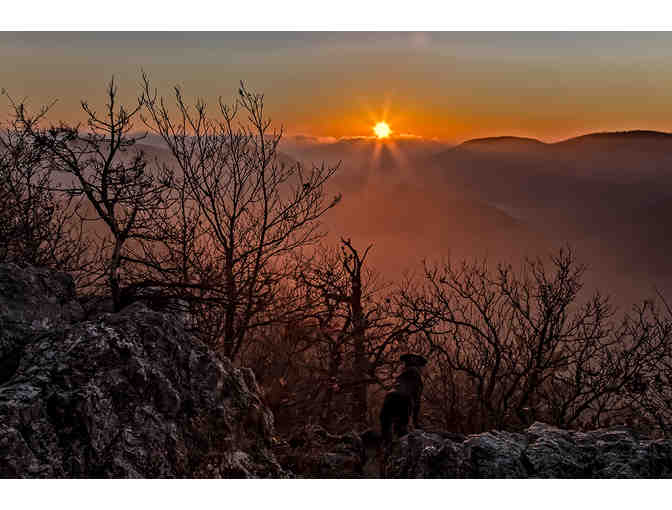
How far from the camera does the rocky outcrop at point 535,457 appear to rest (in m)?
4.39

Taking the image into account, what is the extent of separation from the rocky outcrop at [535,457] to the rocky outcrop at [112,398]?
1162 millimetres

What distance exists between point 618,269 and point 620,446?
77212 mm

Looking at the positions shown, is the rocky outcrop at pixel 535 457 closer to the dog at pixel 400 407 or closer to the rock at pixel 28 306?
the dog at pixel 400 407

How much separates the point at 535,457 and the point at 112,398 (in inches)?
124

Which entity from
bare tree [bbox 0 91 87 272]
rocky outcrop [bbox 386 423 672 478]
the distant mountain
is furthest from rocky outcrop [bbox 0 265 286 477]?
the distant mountain

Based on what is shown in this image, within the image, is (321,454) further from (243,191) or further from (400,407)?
(243,191)

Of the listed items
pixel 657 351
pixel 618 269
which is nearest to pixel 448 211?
pixel 618 269

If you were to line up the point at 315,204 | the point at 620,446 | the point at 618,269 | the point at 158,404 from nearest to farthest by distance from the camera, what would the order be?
1. the point at 158,404
2. the point at 620,446
3. the point at 315,204
4. the point at 618,269

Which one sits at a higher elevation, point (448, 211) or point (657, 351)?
point (448, 211)

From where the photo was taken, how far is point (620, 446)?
15.0 ft

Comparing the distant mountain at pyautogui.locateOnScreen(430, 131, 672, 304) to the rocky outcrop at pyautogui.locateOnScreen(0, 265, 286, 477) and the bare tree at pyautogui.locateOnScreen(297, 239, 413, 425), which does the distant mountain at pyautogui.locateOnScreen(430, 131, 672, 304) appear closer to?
A: the bare tree at pyautogui.locateOnScreen(297, 239, 413, 425)

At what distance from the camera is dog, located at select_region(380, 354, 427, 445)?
7176 mm

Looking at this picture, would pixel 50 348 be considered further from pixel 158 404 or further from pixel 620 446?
pixel 620 446

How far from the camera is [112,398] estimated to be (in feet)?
11.8
